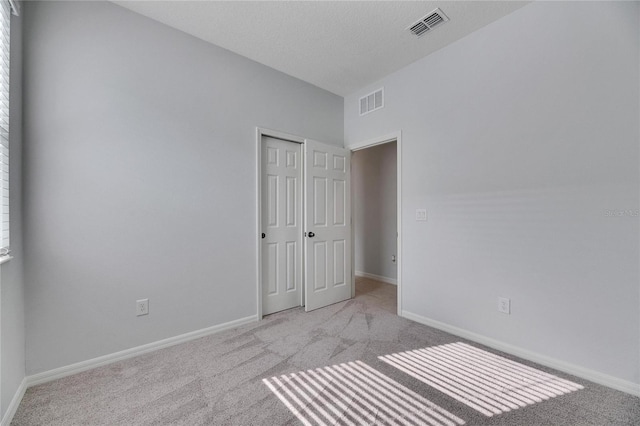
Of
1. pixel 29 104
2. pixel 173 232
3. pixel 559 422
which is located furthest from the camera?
pixel 173 232

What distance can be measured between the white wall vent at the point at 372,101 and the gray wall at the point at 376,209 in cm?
122

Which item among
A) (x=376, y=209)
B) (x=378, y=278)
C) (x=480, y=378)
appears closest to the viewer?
(x=480, y=378)

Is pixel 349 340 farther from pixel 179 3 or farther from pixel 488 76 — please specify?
pixel 179 3

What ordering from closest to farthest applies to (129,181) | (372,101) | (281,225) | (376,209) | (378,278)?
(129,181)
(281,225)
(372,101)
(378,278)
(376,209)

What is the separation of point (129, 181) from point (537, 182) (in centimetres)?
326

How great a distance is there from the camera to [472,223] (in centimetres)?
239

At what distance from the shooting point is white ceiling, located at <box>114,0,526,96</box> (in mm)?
2049

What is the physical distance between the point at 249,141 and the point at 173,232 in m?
1.18

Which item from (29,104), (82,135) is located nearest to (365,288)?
(82,135)

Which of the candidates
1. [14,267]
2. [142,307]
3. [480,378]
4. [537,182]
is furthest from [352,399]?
[14,267]

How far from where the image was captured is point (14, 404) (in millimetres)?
1512

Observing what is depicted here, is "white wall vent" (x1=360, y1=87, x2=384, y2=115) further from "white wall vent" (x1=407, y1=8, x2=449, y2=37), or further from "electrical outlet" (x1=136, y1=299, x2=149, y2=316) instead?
"electrical outlet" (x1=136, y1=299, x2=149, y2=316)

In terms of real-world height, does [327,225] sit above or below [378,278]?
above

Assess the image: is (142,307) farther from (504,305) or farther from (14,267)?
(504,305)
